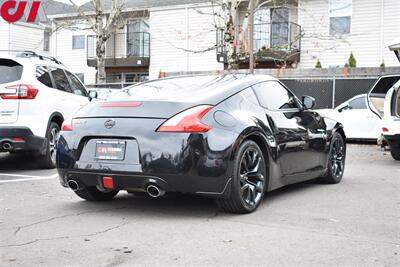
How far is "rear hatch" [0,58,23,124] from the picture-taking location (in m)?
8.41

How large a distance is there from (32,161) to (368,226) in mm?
6783

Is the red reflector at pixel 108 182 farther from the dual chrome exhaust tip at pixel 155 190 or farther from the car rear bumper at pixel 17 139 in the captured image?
the car rear bumper at pixel 17 139

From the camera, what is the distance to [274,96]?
667 centimetres

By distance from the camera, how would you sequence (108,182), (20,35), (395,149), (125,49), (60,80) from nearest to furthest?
(108,182) → (60,80) → (395,149) → (125,49) → (20,35)

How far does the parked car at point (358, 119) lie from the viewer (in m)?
15.1

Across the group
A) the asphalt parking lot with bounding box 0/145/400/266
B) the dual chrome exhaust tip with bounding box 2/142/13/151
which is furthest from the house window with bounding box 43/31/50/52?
the asphalt parking lot with bounding box 0/145/400/266

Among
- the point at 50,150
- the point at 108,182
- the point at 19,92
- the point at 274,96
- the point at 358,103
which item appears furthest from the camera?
the point at 358,103

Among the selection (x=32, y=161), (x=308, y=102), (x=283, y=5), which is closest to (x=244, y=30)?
(x=283, y=5)

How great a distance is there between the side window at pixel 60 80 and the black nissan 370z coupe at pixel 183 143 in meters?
3.65

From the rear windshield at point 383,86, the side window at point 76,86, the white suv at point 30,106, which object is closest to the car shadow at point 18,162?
the white suv at point 30,106

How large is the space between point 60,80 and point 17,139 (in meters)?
1.74

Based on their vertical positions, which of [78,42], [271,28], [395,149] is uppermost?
[271,28]

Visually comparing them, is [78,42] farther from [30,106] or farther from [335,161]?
[335,161]

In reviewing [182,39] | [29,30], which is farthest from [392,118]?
[29,30]
